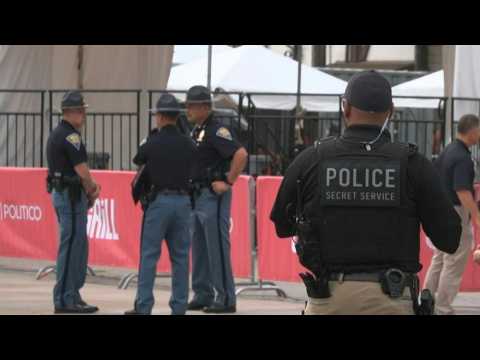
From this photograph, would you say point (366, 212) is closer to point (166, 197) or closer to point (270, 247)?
point (166, 197)

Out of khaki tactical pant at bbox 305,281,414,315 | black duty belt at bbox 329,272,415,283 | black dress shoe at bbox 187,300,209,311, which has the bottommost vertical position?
black dress shoe at bbox 187,300,209,311

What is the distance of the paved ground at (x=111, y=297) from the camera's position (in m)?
12.1

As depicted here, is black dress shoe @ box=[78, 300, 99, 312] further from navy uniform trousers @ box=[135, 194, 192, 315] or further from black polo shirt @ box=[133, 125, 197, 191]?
black polo shirt @ box=[133, 125, 197, 191]

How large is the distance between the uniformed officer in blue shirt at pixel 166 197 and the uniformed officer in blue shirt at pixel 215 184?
2.95 ft

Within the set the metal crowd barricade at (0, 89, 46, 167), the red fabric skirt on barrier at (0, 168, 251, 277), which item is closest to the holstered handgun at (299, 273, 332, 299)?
the red fabric skirt on barrier at (0, 168, 251, 277)

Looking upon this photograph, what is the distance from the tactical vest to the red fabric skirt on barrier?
829 cm

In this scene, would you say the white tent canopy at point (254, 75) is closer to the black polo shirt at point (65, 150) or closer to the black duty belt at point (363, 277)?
the black polo shirt at point (65, 150)

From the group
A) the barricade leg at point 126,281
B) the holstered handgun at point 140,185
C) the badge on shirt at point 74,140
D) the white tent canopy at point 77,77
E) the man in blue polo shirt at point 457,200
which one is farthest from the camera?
the white tent canopy at point 77,77

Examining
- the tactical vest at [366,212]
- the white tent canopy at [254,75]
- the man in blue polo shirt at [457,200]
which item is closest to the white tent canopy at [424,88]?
the white tent canopy at [254,75]

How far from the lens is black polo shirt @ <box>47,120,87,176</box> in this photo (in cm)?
1150

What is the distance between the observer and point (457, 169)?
37.4 feet
